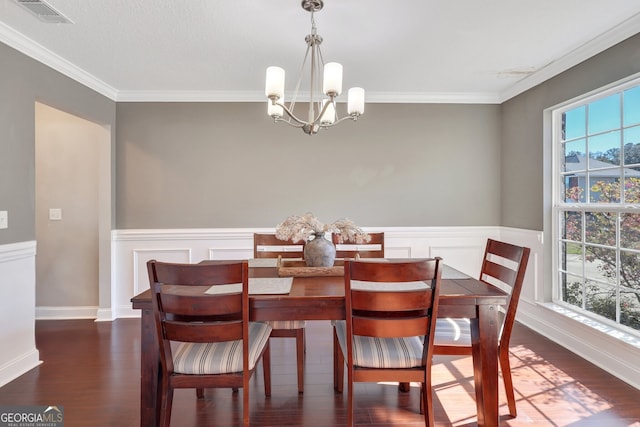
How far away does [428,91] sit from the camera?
354 centimetres

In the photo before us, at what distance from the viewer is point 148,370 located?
1.54 metres

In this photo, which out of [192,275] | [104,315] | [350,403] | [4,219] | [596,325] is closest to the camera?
[192,275]

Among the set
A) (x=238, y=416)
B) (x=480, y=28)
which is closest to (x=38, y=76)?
(x=238, y=416)

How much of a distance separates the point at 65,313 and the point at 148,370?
2.71 m

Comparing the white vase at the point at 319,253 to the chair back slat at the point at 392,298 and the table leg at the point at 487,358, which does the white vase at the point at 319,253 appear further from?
the table leg at the point at 487,358

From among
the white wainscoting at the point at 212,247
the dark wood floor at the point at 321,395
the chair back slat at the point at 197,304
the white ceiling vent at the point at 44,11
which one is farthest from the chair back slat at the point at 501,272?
the white ceiling vent at the point at 44,11

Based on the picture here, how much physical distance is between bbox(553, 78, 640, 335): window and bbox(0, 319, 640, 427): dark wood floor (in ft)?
1.70

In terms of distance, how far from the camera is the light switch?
11.4ft

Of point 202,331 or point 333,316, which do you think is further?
point 333,316

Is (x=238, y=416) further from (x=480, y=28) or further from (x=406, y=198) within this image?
(x=480, y=28)

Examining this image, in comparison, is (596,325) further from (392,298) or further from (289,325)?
(289,325)

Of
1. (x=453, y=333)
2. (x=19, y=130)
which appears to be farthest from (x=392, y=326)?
(x=19, y=130)

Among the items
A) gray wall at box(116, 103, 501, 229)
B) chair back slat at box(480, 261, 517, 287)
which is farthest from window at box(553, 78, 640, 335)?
chair back slat at box(480, 261, 517, 287)

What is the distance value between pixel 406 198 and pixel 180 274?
281cm
